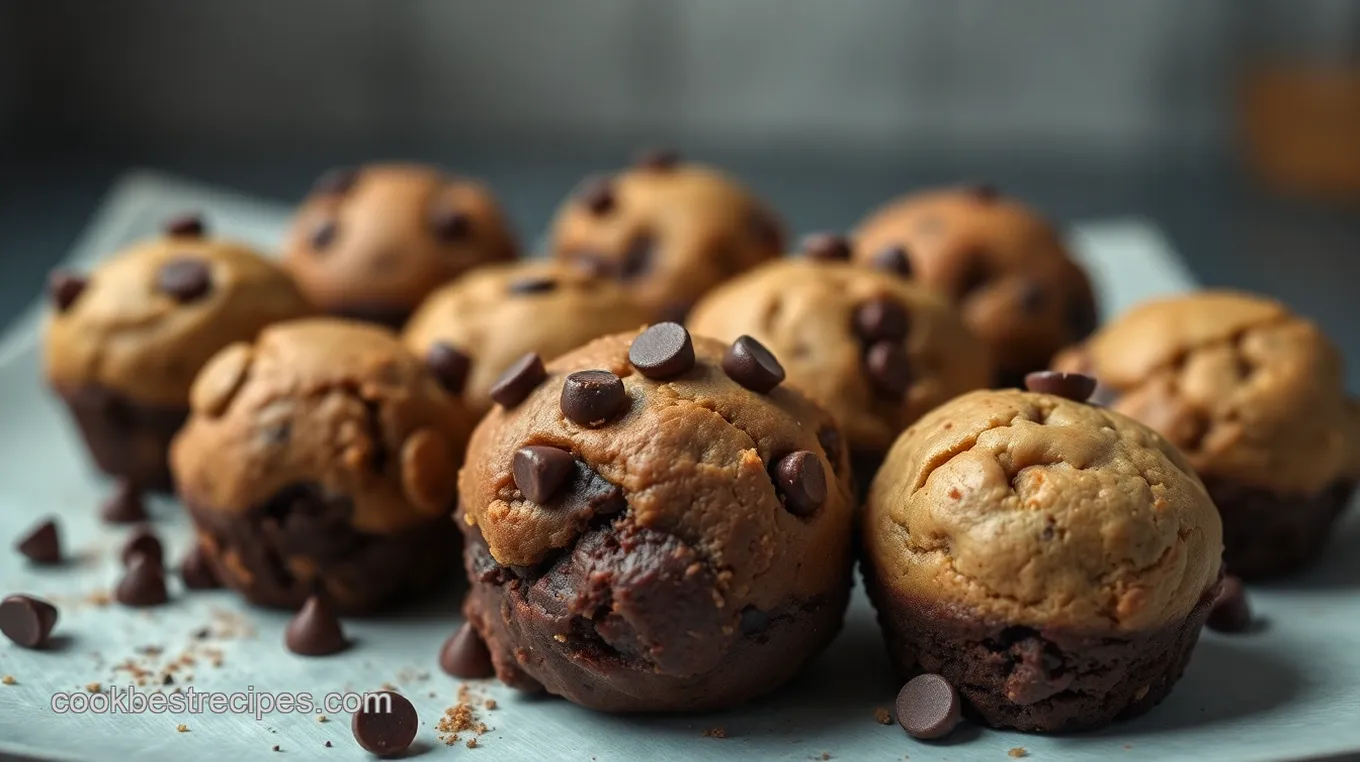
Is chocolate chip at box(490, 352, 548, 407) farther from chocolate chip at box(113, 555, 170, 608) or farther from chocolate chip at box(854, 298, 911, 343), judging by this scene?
chocolate chip at box(113, 555, 170, 608)

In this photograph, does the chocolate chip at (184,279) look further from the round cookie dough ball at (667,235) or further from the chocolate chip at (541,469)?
the chocolate chip at (541,469)

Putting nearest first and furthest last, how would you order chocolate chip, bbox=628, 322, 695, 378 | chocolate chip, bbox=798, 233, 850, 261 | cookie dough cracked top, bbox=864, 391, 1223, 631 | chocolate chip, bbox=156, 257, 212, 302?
cookie dough cracked top, bbox=864, 391, 1223, 631 → chocolate chip, bbox=628, 322, 695, 378 → chocolate chip, bbox=798, 233, 850, 261 → chocolate chip, bbox=156, 257, 212, 302

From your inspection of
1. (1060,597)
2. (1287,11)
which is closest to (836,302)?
(1060,597)

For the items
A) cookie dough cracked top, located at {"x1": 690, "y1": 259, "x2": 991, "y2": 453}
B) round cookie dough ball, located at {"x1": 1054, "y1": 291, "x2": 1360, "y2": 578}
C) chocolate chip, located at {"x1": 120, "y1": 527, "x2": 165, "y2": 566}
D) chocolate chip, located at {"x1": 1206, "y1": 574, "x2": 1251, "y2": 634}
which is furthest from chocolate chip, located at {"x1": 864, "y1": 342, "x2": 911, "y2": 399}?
chocolate chip, located at {"x1": 120, "y1": 527, "x2": 165, "y2": 566}

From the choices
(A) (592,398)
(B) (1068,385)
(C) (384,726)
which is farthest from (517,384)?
(B) (1068,385)

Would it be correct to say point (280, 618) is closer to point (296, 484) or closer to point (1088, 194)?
point (296, 484)

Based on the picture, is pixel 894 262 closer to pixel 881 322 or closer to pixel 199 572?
pixel 881 322
